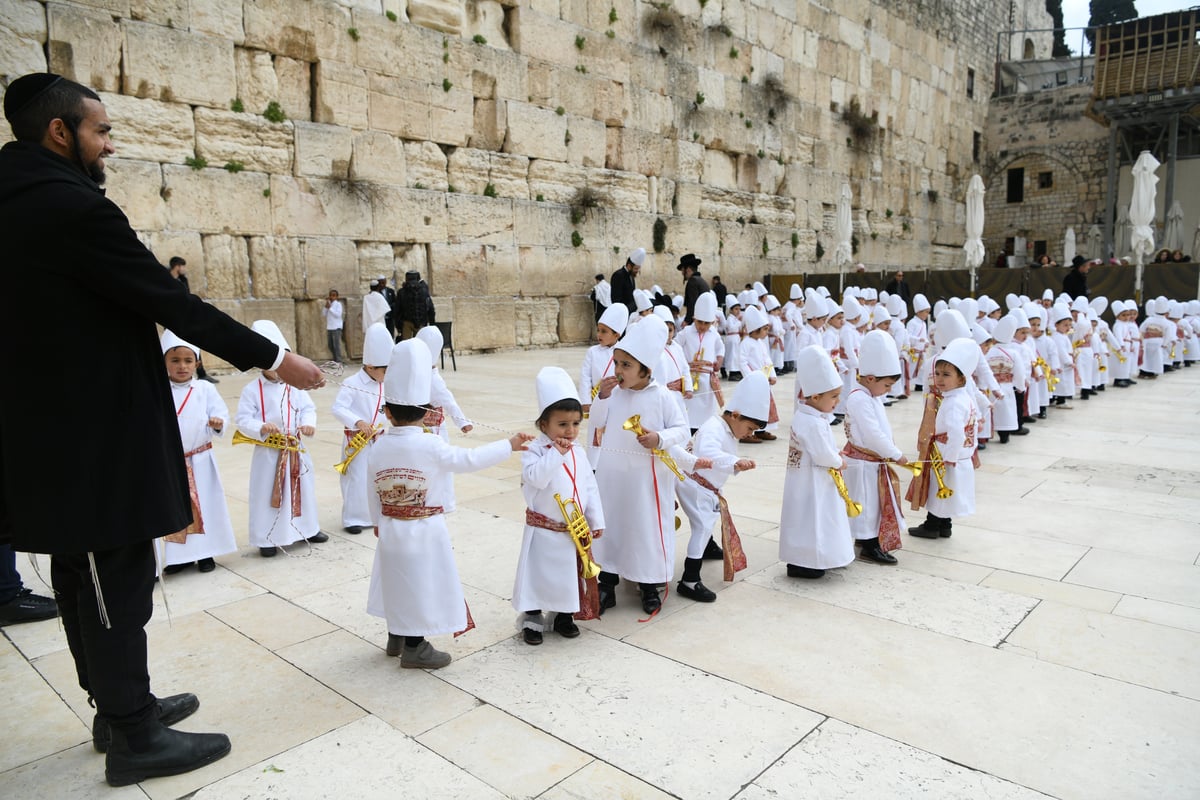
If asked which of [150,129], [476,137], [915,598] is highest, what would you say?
[476,137]

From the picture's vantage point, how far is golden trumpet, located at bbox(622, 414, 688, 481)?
3.55 m

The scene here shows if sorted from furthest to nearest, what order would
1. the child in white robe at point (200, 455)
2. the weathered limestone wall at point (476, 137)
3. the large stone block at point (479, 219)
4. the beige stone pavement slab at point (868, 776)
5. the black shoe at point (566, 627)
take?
the large stone block at point (479, 219) < the weathered limestone wall at point (476, 137) < the child in white robe at point (200, 455) < the black shoe at point (566, 627) < the beige stone pavement slab at point (868, 776)

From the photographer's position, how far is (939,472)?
479 centimetres

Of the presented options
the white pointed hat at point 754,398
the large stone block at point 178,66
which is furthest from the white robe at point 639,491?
the large stone block at point 178,66

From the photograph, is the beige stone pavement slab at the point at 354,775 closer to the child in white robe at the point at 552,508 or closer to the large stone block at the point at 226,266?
the child in white robe at the point at 552,508

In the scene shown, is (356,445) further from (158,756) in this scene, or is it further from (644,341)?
Result: (158,756)

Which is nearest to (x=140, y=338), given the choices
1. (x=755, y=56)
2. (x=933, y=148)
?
(x=755, y=56)

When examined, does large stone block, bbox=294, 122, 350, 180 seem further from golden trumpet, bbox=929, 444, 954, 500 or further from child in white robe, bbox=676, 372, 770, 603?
golden trumpet, bbox=929, 444, 954, 500

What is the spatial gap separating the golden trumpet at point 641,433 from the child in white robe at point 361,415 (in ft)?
6.48

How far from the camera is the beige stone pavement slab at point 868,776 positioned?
2291 millimetres

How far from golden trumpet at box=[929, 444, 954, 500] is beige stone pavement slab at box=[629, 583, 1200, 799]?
1.47 meters

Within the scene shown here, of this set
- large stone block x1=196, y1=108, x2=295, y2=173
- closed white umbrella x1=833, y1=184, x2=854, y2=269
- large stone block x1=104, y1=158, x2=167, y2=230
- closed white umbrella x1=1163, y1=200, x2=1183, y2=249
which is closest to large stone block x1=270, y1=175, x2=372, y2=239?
large stone block x1=196, y1=108, x2=295, y2=173

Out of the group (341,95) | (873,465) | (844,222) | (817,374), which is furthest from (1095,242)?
(817,374)

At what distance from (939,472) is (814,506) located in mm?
1253
